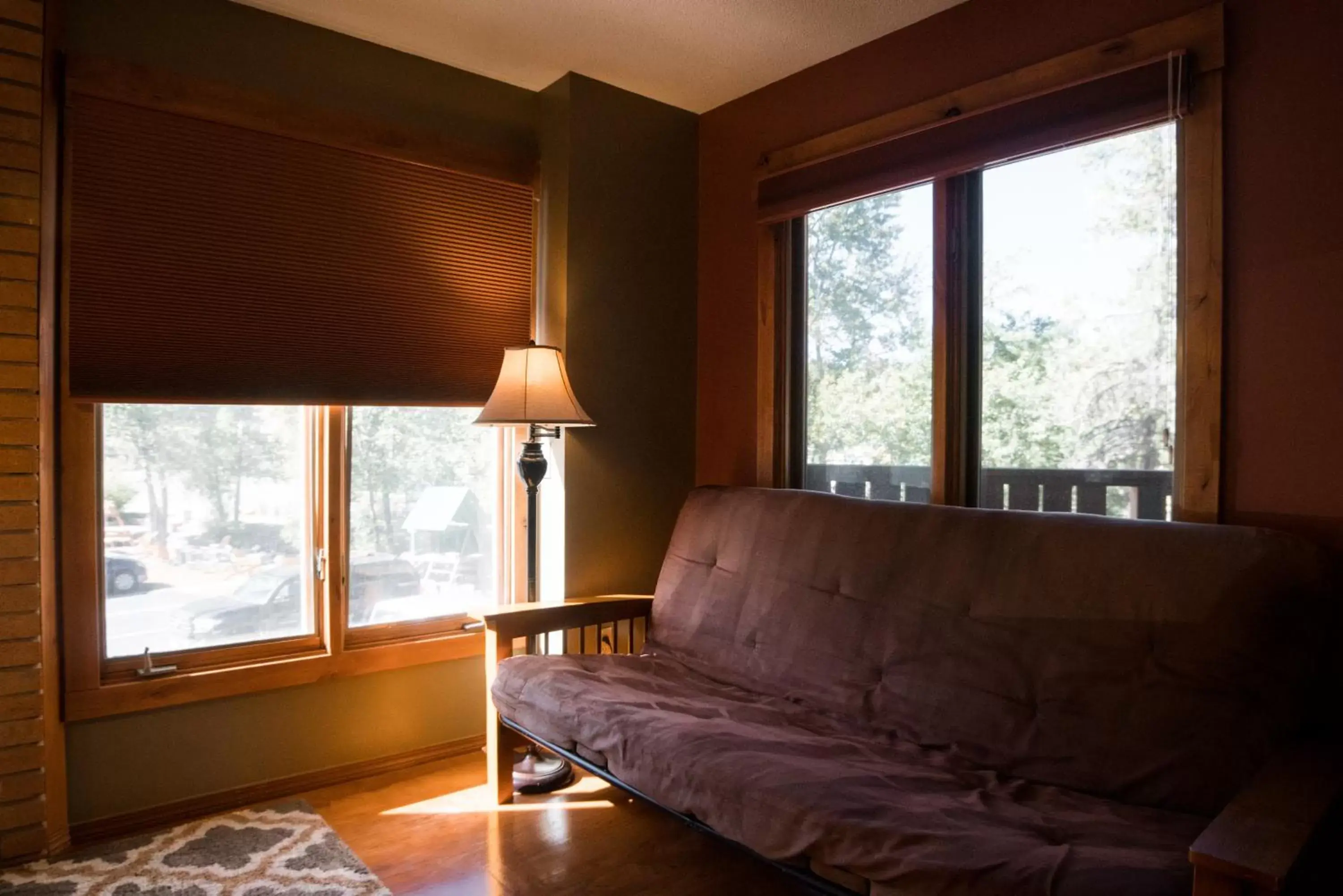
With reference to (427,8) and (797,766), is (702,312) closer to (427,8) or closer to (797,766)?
(427,8)

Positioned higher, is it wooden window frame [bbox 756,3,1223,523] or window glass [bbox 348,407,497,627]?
wooden window frame [bbox 756,3,1223,523]

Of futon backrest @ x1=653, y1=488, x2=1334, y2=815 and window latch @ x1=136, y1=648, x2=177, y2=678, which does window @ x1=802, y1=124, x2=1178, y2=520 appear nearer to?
futon backrest @ x1=653, y1=488, x2=1334, y2=815

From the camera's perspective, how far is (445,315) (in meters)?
3.05

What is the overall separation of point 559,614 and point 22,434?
62.3 inches

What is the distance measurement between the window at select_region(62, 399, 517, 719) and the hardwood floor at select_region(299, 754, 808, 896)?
0.47 metres

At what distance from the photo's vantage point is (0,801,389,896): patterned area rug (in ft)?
7.03

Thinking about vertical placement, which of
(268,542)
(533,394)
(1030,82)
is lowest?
(268,542)

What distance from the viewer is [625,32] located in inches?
111

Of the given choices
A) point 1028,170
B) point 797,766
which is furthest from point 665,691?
point 1028,170

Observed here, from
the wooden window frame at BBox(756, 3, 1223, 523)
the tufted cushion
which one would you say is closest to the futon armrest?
the tufted cushion

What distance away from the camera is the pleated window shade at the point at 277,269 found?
95.0 inches

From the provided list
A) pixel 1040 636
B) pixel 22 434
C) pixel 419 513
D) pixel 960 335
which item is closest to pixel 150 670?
pixel 22 434

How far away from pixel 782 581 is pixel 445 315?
1.55 meters

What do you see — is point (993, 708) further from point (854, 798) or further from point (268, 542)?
point (268, 542)
